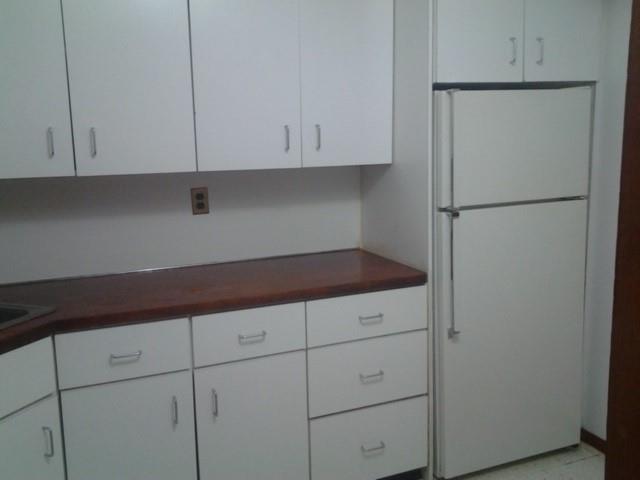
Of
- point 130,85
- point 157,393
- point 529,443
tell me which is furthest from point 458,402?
point 130,85

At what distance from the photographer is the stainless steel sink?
1779 mm

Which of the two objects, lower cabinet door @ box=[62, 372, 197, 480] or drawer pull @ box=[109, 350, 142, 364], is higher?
drawer pull @ box=[109, 350, 142, 364]

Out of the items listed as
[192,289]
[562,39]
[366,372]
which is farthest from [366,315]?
[562,39]

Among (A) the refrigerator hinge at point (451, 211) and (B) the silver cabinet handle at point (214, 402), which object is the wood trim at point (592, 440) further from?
(B) the silver cabinet handle at point (214, 402)

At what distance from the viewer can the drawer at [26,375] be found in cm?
160

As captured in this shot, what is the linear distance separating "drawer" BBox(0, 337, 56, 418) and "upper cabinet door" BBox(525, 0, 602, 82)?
2101 mm

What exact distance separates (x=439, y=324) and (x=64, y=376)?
1.40 metres

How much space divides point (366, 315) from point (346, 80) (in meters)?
0.98

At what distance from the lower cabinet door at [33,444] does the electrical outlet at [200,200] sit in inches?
39.2

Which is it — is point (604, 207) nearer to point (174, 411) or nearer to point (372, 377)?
point (372, 377)

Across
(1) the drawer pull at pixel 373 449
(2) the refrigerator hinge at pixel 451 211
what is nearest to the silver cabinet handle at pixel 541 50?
(2) the refrigerator hinge at pixel 451 211

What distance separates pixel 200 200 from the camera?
2.45 m

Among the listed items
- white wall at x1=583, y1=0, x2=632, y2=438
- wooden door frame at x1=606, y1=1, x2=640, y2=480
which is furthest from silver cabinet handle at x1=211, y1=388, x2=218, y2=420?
white wall at x1=583, y1=0, x2=632, y2=438

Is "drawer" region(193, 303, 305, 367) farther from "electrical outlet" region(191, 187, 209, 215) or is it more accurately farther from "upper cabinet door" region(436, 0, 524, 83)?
"upper cabinet door" region(436, 0, 524, 83)
